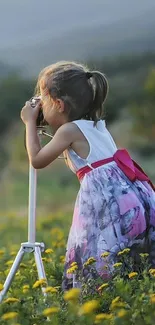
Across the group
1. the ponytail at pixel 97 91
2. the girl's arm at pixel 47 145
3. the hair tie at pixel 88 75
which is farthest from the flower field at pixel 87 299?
the hair tie at pixel 88 75

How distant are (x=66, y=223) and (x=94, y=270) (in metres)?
3.35

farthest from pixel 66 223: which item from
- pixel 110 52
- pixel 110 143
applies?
pixel 110 52

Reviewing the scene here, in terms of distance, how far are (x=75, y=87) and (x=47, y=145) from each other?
0.78 ft

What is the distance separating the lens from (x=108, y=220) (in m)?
3.31

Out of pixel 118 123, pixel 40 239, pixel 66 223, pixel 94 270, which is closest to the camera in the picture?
pixel 94 270

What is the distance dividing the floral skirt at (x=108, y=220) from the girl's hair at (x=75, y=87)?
0.22 metres

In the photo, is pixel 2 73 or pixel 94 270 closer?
pixel 94 270

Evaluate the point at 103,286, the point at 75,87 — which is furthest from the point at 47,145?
the point at 103,286

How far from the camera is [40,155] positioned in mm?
3244

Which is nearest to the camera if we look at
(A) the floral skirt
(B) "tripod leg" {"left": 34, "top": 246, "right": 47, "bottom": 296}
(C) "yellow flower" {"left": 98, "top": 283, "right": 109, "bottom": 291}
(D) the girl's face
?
(D) the girl's face

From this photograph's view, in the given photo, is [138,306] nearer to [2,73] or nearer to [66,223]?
[66,223]

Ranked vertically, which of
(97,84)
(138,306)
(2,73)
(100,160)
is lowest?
(138,306)

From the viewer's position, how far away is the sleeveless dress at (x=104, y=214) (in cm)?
330

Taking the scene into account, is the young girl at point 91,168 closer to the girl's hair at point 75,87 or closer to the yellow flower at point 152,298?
the girl's hair at point 75,87
